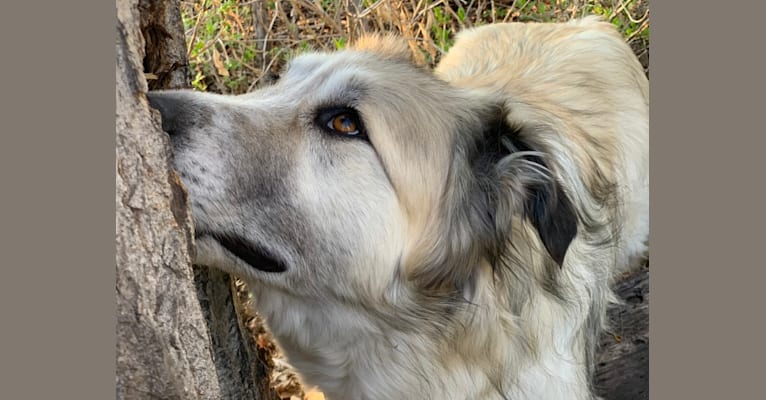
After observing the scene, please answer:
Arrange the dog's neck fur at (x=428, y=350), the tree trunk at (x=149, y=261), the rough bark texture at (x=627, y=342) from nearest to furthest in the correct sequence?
the tree trunk at (x=149, y=261), the dog's neck fur at (x=428, y=350), the rough bark texture at (x=627, y=342)

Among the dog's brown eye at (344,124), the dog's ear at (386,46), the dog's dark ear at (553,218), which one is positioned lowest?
the dog's dark ear at (553,218)

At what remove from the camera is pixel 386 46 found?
2854 mm

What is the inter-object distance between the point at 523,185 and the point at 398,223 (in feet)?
1.32

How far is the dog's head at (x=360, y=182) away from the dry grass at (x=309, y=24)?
36 cm

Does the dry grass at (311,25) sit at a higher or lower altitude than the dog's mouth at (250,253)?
higher

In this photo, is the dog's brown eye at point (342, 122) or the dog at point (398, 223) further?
the dog's brown eye at point (342, 122)

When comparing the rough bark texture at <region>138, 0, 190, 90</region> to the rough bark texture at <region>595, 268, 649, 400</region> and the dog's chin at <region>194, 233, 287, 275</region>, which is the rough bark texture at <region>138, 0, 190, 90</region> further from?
the rough bark texture at <region>595, 268, 649, 400</region>

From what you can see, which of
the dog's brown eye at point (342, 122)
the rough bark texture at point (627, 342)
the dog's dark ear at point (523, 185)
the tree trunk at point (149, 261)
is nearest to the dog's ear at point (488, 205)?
the dog's dark ear at point (523, 185)

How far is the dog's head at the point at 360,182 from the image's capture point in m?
2.22

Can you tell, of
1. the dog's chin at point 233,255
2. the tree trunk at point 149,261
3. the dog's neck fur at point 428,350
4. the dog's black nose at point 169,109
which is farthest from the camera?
the dog's neck fur at point 428,350

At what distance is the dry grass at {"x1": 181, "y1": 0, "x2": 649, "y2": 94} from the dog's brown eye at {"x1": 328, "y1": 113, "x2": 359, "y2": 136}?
61cm

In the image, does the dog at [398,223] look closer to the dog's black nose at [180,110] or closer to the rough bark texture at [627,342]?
the dog's black nose at [180,110]

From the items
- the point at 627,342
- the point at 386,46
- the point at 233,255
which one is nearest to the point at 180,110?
the point at 233,255

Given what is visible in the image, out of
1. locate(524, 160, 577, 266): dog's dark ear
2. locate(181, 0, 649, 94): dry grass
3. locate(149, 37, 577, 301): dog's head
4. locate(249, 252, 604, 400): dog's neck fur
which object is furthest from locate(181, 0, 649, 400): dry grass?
locate(524, 160, 577, 266): dog's dark ear
